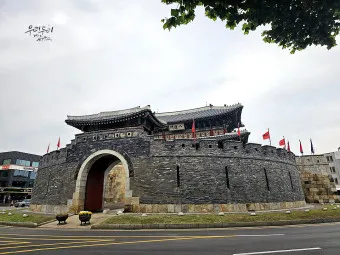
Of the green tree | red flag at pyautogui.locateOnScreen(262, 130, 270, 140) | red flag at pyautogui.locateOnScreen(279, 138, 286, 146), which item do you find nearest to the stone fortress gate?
red flag at pyautogui.locateOnScreen(262, 130, 270, 140)

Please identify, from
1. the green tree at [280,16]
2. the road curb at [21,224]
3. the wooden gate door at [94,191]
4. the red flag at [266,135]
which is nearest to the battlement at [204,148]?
the red flag at [266,135]

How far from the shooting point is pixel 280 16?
177 inches

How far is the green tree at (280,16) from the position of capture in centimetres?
427

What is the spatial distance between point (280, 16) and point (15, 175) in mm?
52778

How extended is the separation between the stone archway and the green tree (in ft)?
42.9

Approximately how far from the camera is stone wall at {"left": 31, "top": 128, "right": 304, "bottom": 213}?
1531cm

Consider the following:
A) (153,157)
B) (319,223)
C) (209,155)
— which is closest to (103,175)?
(153,157)

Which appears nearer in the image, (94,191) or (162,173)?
(162,173)

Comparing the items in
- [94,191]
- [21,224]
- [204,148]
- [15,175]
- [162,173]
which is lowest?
[21,224]

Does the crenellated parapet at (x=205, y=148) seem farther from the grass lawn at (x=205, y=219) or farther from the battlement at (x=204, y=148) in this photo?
the grass lawn at (x=205, y=219)

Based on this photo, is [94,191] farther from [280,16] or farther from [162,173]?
[280,16]

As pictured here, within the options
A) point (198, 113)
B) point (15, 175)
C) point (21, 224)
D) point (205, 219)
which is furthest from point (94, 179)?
point (15, 175)

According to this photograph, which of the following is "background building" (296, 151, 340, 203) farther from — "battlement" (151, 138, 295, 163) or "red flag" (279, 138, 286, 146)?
"battlement" (151, 138, 295, 163)

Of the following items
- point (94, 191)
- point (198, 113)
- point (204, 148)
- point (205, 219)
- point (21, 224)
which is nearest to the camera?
point (205, 219)
